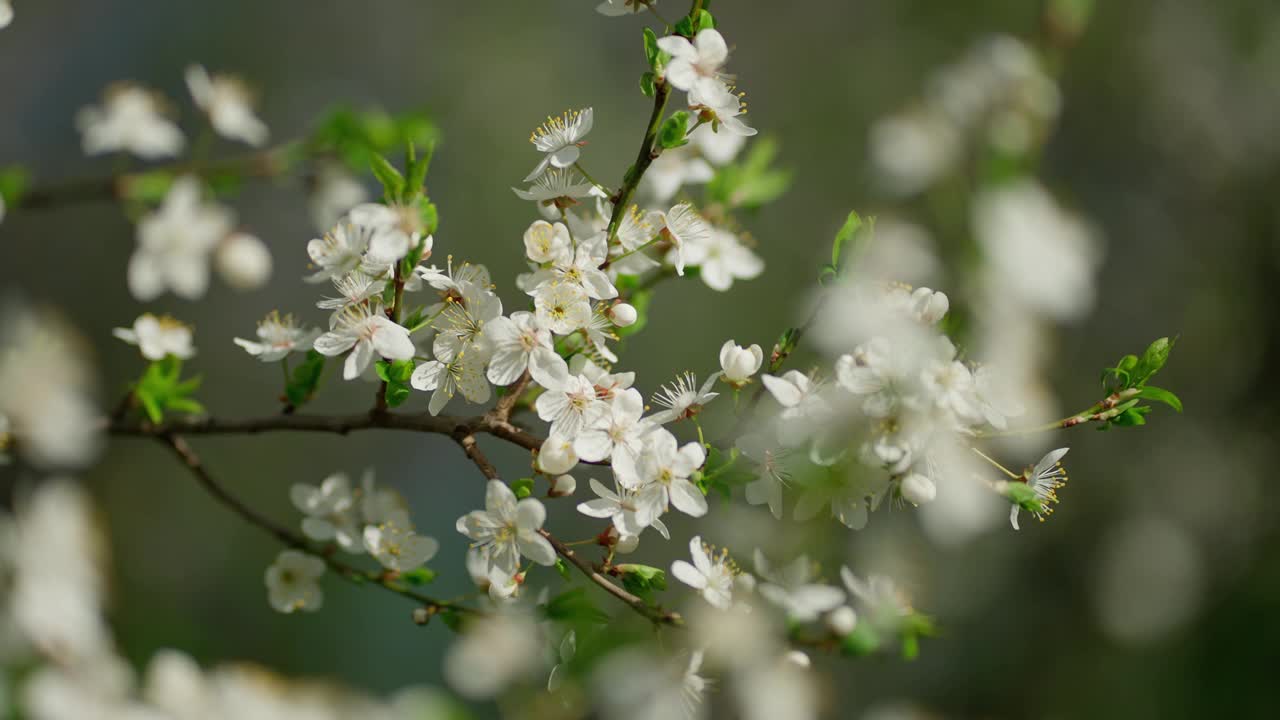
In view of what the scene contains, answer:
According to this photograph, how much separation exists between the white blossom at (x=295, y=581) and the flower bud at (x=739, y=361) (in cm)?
44

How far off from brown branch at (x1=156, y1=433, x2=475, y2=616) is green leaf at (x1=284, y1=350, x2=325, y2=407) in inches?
3.7

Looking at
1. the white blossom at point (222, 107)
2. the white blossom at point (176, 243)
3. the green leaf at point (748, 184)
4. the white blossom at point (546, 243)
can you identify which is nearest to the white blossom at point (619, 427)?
the white blossom at point (546, 243)

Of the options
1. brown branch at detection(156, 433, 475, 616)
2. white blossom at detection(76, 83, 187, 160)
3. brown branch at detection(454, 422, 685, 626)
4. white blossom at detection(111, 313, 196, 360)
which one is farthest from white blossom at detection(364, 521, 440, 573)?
white blossom at detection(76, 83, 187, 160)

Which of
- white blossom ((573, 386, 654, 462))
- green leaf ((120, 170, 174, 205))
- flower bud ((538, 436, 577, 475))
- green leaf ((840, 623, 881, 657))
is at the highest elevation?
green leaf ((120, 170, 174, 205))

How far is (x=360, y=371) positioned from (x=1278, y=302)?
3.60 m

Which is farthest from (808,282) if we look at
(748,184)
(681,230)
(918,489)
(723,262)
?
(918,489)

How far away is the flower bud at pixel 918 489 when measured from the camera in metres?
0.65

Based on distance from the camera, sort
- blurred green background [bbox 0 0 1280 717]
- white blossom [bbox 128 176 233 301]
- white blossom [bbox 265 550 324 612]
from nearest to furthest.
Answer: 1. white blossom [bbox 265 550 324 612]
2. white blossom [bbox 128 176 233 301]
3. blurred green background [bbox 0 0 1280 717]

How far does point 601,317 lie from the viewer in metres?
0.71

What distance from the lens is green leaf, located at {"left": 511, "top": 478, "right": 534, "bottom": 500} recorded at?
696mm

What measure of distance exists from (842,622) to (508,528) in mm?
243

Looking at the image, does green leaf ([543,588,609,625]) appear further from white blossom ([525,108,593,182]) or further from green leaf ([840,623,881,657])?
white blossom ([525,108,593,182])

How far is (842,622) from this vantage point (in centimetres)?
65

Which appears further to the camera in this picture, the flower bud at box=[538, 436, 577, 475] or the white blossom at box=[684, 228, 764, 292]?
the white blossom at box=[684, 228, 764, 292]
